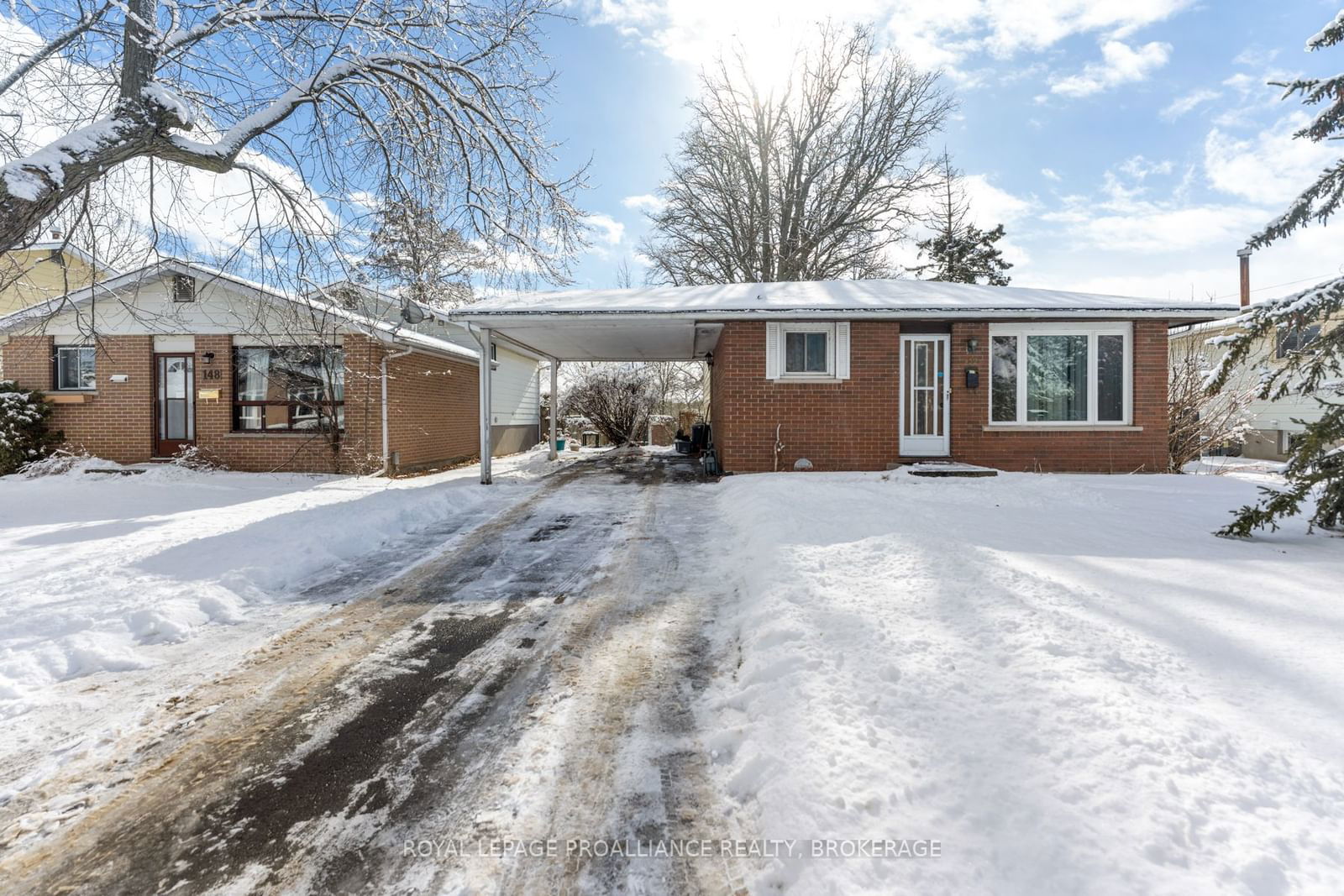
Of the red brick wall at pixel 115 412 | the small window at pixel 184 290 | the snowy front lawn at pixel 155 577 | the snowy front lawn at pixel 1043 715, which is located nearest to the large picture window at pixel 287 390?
the small window at pixel 184 290

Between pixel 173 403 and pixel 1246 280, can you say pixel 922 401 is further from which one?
pixel 1246 280

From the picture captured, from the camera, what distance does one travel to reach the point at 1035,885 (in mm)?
1495

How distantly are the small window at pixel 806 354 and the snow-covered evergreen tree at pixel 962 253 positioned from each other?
18749 millimetres

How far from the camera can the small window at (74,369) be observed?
38.2 feet

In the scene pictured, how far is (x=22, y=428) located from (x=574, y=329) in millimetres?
10200

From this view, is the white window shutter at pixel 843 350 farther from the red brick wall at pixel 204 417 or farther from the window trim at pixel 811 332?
the red brick wall at pixel 204 417

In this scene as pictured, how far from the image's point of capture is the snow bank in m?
3.39

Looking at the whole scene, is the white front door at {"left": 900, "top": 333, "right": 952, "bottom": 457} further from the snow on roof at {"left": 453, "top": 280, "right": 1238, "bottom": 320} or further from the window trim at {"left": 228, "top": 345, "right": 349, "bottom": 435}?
the window trim at {"left": 228, "top": 345, "right": 349, "bottom": 435}

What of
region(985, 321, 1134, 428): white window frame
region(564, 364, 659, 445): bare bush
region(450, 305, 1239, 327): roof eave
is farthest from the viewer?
region(564, 364, 659, 445): bare bush

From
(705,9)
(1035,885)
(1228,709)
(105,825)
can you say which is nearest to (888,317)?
(705,9)

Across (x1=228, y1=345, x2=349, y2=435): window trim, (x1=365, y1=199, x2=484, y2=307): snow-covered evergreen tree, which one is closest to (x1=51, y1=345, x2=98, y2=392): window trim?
(x1=228, y1=345, x2=349, y2=435): window trim

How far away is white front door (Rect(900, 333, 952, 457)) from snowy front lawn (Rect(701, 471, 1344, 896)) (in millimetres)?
5515

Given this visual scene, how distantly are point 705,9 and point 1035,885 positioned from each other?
925cm

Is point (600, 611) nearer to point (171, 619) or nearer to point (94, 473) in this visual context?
point (171, 619)
